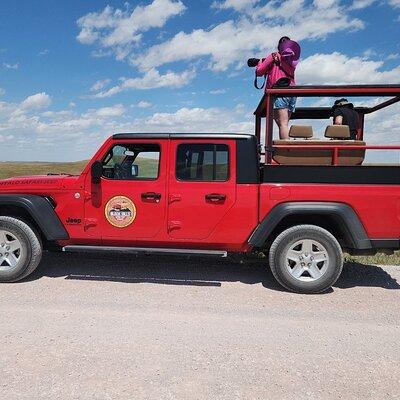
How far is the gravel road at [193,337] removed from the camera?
2732mm

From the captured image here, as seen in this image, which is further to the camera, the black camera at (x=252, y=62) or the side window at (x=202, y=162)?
the black camera at (x=252, y=62)

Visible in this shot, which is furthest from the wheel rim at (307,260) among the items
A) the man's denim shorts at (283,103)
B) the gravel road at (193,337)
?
the man's denim shorts at (283,103)

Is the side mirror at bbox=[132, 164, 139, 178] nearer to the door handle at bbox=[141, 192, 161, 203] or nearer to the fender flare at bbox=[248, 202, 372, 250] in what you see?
the door handle at bbox=[141, 192, 161, 203]

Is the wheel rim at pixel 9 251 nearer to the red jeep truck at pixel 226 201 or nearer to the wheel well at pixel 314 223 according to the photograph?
the red jeep truck at pixel 226 201

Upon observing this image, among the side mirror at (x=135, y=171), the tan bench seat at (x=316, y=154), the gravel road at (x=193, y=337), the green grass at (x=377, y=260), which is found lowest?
the green grass at (x=377, y=260)

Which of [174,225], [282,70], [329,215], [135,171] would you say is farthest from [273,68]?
[174,225]

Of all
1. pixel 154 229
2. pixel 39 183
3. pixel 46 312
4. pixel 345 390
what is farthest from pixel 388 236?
pixel 39 183

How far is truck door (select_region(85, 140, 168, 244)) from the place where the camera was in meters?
4.83

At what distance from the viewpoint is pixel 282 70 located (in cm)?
534

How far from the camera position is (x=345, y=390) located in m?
2.71

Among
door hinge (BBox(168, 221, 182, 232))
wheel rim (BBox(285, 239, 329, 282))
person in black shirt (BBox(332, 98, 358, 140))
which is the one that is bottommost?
wheel rim (BBox(285, 239, 329, 282))

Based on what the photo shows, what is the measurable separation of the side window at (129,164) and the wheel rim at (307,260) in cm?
194

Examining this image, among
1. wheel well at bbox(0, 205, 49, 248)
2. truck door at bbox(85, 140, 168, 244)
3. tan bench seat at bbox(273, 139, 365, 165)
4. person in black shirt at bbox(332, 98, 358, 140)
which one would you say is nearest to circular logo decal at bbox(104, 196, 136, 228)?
truck door at bbox(85, 140, 168, 244)

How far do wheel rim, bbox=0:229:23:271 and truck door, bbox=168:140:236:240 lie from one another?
77.8 inches
